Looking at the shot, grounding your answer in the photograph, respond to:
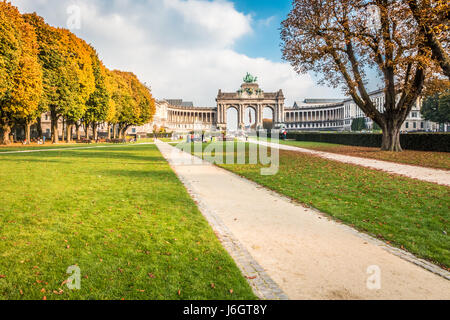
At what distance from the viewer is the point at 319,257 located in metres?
4.48

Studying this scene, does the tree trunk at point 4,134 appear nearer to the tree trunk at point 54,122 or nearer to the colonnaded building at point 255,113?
the tree trunk at point 54,122

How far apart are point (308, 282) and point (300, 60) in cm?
2233

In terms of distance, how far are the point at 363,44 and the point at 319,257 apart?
2089 cm

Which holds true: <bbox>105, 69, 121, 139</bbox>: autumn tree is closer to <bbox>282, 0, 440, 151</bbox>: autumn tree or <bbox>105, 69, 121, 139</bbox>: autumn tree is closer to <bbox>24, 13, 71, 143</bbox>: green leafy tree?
<bbox>24, 13, 71, 143</bbox>: green leafy tree

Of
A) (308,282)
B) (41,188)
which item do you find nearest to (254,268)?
(308,282)

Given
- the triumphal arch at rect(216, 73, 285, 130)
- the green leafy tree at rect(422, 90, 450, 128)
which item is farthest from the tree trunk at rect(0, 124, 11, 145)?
the triumphal arch at rect(216, 73, 285, 130)

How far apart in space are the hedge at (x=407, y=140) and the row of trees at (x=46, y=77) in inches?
1341

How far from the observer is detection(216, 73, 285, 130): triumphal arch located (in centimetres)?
13362

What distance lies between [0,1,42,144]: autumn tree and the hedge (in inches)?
1385

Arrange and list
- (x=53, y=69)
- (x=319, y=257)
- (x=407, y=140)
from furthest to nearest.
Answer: (x=53, y=69) < (x=407, y=140) < (x=319, y=257)

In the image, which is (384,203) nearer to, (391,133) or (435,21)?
(435,21)

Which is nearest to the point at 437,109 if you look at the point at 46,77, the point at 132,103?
the point at 132,103

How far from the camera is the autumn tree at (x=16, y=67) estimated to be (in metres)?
24.5

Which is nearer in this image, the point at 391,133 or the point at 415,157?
the point at 415,157
